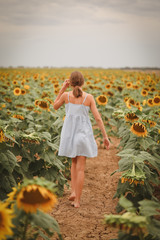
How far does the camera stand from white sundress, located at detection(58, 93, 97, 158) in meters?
3.31

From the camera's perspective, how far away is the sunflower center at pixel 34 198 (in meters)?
1.34

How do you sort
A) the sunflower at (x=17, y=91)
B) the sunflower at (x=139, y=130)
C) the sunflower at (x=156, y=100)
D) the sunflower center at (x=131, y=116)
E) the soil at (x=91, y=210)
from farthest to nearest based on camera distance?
1. the sunflower at (x=17, y=91)
2. the sunflower at (x=156, y=100)
3. the sunflower center at (x=131, y=116)
4. the sunflower at (x=139, y=130)
5. the soil at (x=91, y=210)

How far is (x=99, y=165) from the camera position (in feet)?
17.2

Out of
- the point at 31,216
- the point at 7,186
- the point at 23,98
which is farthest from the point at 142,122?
the point at 23,98

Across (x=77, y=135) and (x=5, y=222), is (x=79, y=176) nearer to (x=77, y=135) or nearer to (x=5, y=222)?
(x=77, y=135)

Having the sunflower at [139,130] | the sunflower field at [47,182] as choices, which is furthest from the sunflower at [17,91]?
the sunflower at [139,130]

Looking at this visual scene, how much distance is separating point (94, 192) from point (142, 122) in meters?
1.45

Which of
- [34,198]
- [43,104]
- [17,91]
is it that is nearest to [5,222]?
[34,198]

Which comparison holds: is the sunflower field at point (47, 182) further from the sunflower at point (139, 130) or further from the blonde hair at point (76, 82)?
the blonde hair at point (76, 82)

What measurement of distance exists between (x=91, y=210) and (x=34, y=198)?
2198 mm

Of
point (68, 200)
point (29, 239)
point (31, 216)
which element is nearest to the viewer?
point (31, 216)

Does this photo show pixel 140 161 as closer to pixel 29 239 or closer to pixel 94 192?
pixel 29 239

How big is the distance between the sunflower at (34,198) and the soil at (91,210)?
1.55 meters

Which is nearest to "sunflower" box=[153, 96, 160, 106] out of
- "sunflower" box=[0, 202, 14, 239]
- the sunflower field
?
the sunflower field
